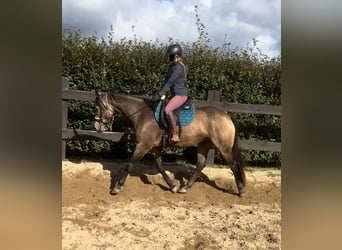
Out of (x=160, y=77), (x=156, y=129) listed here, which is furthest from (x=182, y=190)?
(x=160, y=77)

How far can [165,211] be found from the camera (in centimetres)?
381

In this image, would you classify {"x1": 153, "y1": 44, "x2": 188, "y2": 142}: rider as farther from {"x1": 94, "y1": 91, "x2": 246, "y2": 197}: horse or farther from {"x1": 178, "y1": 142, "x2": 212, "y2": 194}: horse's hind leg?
{"x1": 178, "y1": 142, "x2": 212, "y2": 194}: horse's hind leg

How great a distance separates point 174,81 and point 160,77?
1.37m

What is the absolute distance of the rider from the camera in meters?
3.93

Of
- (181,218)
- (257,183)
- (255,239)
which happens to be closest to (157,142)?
(181,218)

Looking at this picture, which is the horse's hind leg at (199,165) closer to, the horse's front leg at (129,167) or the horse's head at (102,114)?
the horse's front leg at (129,167)

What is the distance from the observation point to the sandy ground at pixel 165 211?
9.36 ft

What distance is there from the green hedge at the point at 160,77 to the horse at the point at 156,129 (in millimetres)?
942

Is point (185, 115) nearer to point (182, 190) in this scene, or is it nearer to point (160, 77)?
point (182, 190)

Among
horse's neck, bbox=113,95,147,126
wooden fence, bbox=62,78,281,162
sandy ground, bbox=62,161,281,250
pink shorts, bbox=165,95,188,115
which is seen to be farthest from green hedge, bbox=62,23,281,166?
pink shorts, bbox=165,95,188,115
